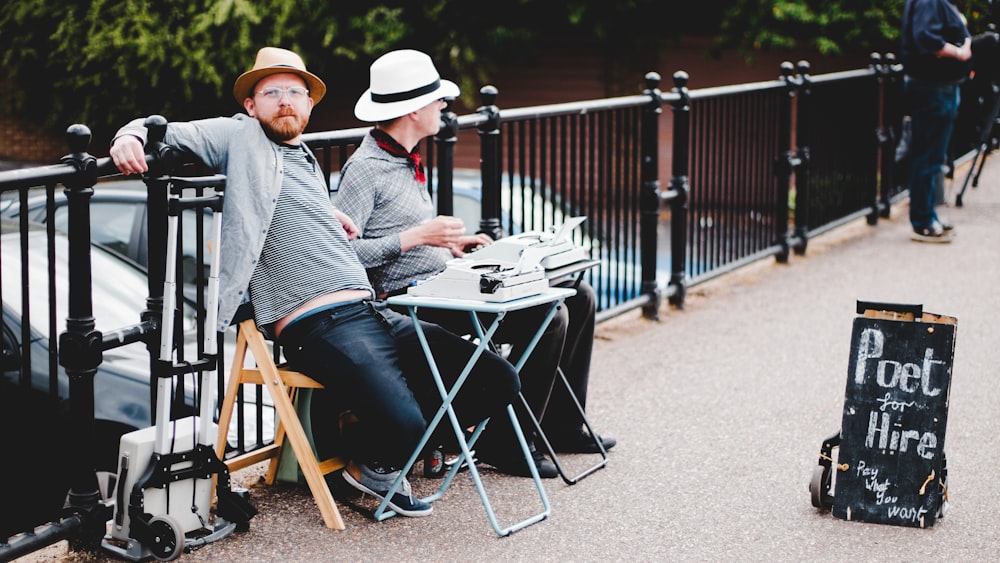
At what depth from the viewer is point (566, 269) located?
16.4ft

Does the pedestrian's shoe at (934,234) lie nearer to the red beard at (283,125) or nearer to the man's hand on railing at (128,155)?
the red beard at (283,125)

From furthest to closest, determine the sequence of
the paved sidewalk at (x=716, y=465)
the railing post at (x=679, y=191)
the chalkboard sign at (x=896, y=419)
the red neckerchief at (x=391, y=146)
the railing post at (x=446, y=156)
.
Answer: the railing post at (x=679, y=191), the railing post at (x=446, y=156), the red neckerchief at (x=391, y=146), the chalkboard sign at (x=896, y=419), the paved sidewalk at (x=716, y=465)

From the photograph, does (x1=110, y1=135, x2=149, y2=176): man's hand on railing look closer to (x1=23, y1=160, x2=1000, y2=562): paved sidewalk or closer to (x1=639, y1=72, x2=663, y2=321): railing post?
(x1=23, y1=160, x2=1000, y2=562): paved sidewalk

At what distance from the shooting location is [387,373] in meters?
4.44

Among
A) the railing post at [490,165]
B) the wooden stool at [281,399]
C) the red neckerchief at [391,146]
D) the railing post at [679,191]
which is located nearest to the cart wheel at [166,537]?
the wooden stool at [281,399]

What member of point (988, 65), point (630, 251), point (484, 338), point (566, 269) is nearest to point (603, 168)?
point (630, 251)

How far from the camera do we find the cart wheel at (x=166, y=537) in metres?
4.14

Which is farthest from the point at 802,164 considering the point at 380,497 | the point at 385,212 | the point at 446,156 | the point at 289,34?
the point at 289,34

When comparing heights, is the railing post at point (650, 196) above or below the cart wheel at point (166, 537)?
above

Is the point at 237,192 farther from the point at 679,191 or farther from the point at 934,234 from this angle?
the point at 934,234

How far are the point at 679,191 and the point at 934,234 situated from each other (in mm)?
3753

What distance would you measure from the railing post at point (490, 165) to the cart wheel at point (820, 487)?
232 cm

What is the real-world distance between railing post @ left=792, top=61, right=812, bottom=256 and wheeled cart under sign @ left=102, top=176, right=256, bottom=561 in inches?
282

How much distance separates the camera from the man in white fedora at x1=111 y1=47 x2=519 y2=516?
14.4 ft
